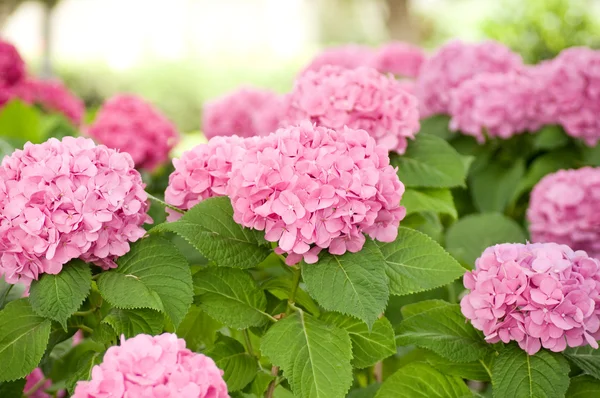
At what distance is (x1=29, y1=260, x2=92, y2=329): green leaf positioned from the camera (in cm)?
151

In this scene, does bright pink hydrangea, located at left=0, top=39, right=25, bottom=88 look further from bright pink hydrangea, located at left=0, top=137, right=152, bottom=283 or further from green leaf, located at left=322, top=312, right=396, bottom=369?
green leaf, located at left=322, top=312, right=396, bottom=369

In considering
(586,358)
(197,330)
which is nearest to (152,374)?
(197,330)

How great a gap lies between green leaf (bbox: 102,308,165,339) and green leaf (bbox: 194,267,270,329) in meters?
0.10

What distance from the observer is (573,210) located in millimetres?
2705

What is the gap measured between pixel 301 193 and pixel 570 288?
0.57 m

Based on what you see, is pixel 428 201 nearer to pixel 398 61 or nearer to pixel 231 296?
pixel 231 296

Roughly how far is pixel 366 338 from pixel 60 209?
2.17 ft

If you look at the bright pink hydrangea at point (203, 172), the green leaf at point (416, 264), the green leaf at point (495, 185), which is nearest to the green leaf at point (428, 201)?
the green leaf at point (416, 264)

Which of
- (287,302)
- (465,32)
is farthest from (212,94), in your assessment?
(287,302)

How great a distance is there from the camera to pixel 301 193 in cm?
152

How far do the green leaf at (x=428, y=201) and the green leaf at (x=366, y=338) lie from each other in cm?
58

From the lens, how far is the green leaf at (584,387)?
5.47 ft

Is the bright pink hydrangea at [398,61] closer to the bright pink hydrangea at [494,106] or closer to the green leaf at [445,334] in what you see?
the bright pink hydrangea at [494,106]

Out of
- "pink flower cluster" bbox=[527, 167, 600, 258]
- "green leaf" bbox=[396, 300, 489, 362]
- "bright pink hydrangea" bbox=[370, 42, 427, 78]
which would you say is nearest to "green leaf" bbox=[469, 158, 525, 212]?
"pink flower cluster" bbox=[527, 167, 600, 258]
